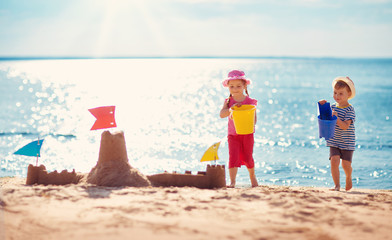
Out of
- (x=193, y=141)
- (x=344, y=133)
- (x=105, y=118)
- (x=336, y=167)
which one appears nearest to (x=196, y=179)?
(x=105, y=118)

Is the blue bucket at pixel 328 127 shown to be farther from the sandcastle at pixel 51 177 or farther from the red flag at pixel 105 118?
the sandcastle at pixel 51 177

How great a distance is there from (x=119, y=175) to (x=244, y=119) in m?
1.51

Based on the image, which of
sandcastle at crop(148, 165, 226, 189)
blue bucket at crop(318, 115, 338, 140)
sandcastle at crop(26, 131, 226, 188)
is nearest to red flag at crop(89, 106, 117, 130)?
sandcastle at crop(26, 131, 226, 188)

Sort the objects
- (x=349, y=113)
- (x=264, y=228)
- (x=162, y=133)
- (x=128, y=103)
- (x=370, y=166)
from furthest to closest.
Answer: (x=128, y=103)
(x=162, y=133)
(x=370, y=166)
(x=349, y=113)
(x=264, y=228)

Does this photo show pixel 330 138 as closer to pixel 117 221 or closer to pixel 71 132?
pixel 117 221

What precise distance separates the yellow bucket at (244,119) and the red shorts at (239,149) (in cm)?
22

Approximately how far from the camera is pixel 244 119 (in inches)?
201

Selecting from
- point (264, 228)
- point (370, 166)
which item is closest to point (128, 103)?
point (370, 166)

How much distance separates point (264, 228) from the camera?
3.28 meters

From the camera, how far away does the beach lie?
317cm

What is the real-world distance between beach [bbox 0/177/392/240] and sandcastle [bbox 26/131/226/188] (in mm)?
396

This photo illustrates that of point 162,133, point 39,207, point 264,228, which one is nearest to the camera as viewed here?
point 264,228

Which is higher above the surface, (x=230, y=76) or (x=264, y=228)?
(x=230, y=76)

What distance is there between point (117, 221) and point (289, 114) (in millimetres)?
24472
